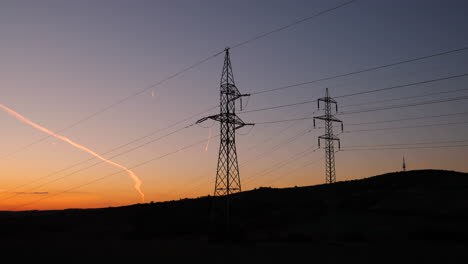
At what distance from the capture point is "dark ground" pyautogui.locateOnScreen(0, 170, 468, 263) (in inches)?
1202

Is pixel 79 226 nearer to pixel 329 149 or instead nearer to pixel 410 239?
pixel 329 149

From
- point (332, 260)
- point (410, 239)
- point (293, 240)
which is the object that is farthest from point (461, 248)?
point (293, 240)

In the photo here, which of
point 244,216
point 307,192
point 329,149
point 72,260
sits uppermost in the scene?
point 329,149

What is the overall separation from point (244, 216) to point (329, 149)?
18719mm

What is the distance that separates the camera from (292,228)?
5025cm

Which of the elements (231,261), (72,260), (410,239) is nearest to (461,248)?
(410,239)

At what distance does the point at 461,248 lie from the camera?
30.6 metres

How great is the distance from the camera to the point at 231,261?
2675 centimetres

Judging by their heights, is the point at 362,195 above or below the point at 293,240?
above

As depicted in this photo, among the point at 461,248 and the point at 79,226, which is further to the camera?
the point at 79,226

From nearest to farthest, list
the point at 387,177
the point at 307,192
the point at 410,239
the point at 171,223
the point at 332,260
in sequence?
1. the point at 332,260
2. the point at 410,239
3. the point at 171,223
4. the point at 307,192
5. the point at 387,177

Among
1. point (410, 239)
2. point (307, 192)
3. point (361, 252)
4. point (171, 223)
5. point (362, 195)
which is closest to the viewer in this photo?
point (361, 252)

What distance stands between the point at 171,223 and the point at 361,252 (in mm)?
45552

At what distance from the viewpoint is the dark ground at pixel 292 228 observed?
1202 inches
